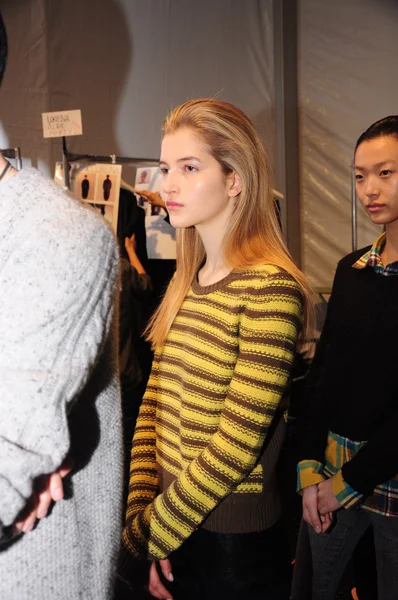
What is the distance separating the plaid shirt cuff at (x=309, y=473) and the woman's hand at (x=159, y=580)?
51 cm

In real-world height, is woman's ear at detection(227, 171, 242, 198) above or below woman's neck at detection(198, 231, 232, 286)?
above

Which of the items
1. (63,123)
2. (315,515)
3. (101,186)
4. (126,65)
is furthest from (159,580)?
(126,65)

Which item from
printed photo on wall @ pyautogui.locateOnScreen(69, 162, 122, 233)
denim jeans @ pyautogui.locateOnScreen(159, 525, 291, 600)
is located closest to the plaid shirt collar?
denim jeans @ pyautogui.locateOnScreen(159, 525, 291, 600)

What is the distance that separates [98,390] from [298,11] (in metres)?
4.12

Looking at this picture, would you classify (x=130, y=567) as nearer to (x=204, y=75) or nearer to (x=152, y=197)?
(x=152, y=197)

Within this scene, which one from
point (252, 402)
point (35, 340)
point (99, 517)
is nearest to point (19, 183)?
point (35, 340)

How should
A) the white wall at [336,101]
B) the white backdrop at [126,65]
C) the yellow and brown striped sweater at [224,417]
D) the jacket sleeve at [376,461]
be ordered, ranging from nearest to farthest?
the yellow and brown striped sweater at [224,417]
the jacket sleeve at [376,461]
the white backdrop at [126,65]
the white wall at [336,101]

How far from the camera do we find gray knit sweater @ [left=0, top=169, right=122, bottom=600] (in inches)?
26.2

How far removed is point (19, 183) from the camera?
0.77 m

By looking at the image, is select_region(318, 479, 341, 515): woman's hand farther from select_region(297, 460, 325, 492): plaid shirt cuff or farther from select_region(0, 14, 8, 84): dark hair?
select_region(0, 14, 8, 84): dark hair

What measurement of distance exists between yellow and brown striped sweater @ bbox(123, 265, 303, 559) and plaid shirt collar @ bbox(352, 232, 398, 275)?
503 millimetres

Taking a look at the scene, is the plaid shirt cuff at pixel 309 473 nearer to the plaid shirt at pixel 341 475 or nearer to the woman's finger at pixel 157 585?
the plaid shirt at pixel 341 475

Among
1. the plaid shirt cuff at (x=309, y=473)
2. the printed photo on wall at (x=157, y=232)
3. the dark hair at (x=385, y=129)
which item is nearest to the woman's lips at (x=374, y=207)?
the dark hair at (x=385, y=129)

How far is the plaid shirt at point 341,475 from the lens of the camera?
4.81ft
